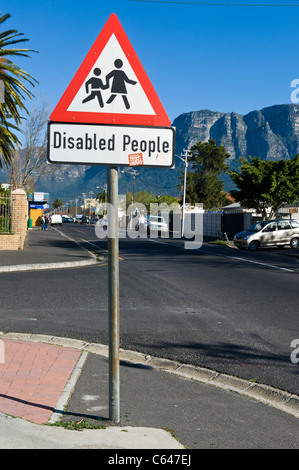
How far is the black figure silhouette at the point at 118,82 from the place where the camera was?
161 inches

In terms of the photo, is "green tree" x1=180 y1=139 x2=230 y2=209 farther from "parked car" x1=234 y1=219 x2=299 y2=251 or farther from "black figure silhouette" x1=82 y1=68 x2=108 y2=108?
"black figure silhouette" x1=82 y1=68 x2=108 y2=108

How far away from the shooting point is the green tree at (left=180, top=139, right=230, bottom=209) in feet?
282

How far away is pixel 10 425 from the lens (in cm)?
393

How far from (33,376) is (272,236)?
2534cm

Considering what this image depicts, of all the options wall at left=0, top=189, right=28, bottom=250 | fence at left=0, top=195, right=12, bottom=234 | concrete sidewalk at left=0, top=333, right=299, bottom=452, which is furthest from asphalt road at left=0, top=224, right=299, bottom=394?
fence at left=0, top=195, right=12, bottom=234

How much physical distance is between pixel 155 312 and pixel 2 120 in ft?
68.7

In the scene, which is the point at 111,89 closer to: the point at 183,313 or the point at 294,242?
the point at 183,313

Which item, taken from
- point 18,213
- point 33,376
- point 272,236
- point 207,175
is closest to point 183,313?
point 33,376

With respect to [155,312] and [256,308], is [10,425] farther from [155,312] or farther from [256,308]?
[256,308]

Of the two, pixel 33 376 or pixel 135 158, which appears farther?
pixel 33 376

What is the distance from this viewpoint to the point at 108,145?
407 centimetres

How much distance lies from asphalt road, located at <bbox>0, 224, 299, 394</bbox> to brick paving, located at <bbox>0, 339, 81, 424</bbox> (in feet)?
3.13
